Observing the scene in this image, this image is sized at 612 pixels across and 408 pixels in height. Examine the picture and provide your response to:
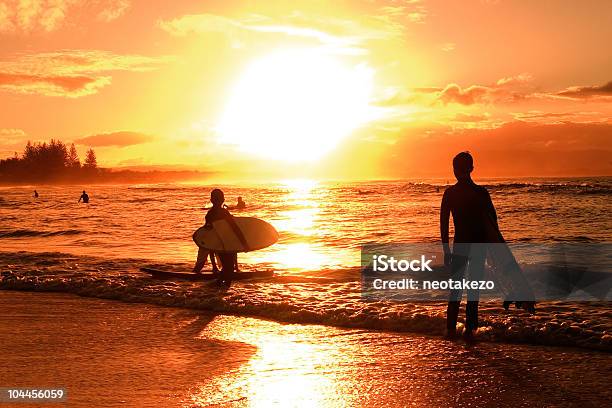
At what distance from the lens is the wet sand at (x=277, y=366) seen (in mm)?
5586

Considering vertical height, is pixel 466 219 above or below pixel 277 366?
above

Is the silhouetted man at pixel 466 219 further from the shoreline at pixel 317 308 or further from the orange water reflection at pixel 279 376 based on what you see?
the orange water reflection at pixel 279 376

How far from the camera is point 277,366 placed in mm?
6594

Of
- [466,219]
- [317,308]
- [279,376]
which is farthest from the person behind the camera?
[317,308]

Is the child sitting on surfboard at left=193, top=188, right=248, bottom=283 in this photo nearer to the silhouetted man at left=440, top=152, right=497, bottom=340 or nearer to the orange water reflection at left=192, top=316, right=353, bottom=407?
the orange water reflection at left=192, top=316, right=353, bottom=407

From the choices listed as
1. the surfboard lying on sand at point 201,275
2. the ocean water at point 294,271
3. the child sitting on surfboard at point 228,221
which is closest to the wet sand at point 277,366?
the ocean water at point 294,271

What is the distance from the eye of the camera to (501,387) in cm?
591

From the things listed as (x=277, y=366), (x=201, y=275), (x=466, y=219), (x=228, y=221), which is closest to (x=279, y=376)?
(x=277, y=366)

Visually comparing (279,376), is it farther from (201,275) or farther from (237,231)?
(201,275)

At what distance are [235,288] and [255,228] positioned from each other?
7.19 feet

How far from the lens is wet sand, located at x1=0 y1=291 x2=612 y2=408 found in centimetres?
559

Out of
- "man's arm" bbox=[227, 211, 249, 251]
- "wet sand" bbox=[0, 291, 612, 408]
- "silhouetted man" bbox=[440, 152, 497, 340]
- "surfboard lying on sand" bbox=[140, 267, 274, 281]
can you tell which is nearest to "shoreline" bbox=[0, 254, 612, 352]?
"surfboard lying on sand" bbox=[140, 267, 274, 281]

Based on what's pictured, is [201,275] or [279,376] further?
[201,275]

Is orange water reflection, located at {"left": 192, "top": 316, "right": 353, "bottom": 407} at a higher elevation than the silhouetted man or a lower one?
lower
